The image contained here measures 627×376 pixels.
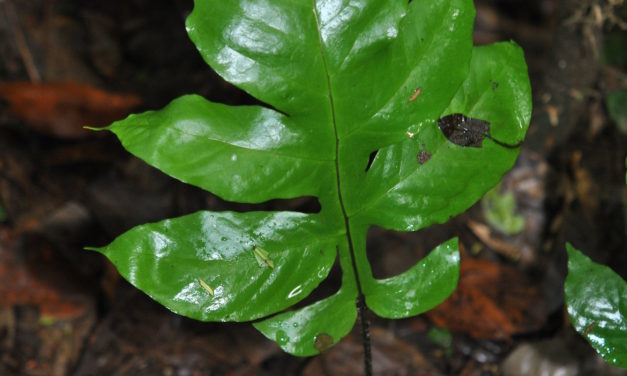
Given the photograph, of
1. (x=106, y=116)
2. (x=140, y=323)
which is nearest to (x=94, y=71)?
(x=106, y=116)

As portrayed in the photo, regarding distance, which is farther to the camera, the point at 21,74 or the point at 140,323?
the point at 21,74

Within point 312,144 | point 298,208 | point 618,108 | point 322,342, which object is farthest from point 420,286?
point 618,108

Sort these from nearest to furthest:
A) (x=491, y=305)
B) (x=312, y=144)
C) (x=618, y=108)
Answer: (x=312, y=144) < (x=491, y=305) < (x=618, y=108)

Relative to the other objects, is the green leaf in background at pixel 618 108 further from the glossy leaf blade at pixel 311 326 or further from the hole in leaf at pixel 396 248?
the glossy leaf blade at pixel 311 326

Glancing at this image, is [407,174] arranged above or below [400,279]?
above

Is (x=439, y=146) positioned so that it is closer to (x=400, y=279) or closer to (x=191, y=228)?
(x=400, y=279)

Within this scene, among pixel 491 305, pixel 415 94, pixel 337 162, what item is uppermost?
pixel 415 94

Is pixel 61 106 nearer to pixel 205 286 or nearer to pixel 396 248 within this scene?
pixel 396 248

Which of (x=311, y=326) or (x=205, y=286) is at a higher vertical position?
(x=205, y=286)
